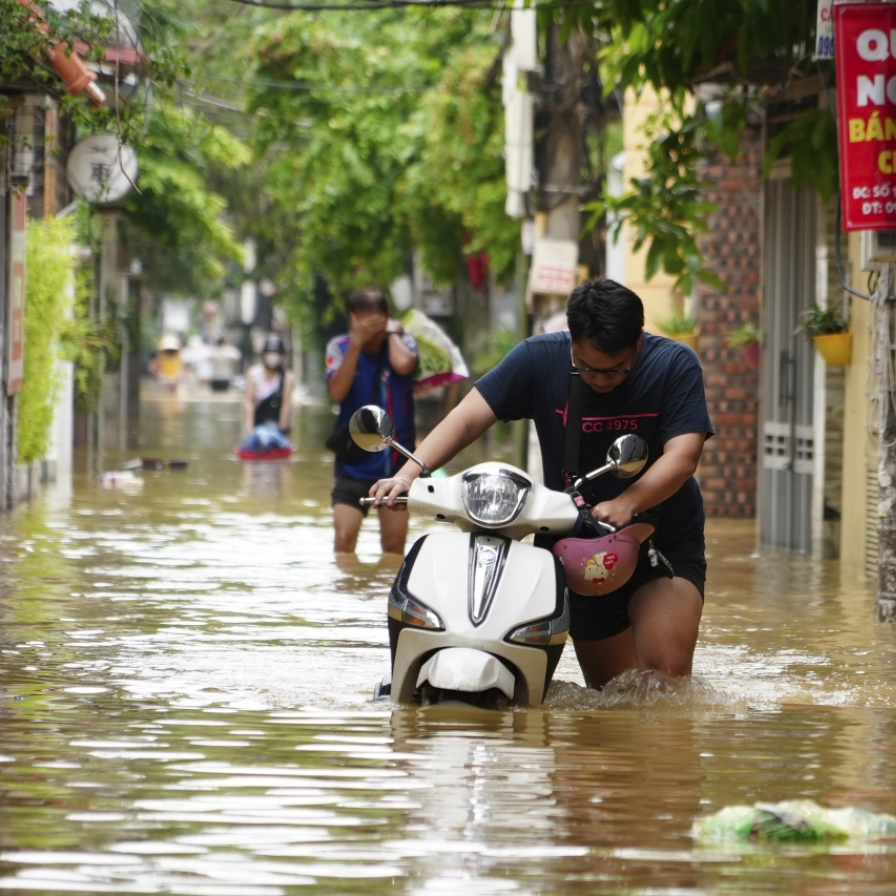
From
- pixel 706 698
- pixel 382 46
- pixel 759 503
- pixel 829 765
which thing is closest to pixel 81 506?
pixel 759 503

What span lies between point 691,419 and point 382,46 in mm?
25387

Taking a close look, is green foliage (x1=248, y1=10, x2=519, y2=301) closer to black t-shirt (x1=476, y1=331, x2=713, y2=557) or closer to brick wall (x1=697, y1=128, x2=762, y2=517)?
brick wall (x1=697, y1=128, x2=762, y2=517)

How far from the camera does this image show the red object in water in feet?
79.1

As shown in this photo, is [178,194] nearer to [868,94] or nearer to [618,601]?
[868,94]

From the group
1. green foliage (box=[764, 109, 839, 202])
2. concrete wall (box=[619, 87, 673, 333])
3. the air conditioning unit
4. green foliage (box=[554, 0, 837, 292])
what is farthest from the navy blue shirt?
concrete wall (box=[619, 87, 673, 333])

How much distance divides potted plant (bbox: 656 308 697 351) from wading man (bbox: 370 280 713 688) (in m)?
10.1

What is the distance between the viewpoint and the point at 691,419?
631 cm

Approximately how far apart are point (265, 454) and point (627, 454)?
18.6 metres

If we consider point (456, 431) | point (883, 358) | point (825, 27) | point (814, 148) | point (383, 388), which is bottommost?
point (456, 431)

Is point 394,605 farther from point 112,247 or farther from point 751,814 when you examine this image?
point 112,247

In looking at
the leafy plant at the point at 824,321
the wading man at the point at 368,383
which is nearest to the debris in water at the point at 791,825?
the wading man at the point at 368,383

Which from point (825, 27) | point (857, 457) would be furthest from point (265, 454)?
point (825, 27)

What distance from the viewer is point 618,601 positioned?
6664 mm

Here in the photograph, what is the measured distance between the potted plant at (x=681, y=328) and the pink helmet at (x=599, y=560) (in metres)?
10.5
